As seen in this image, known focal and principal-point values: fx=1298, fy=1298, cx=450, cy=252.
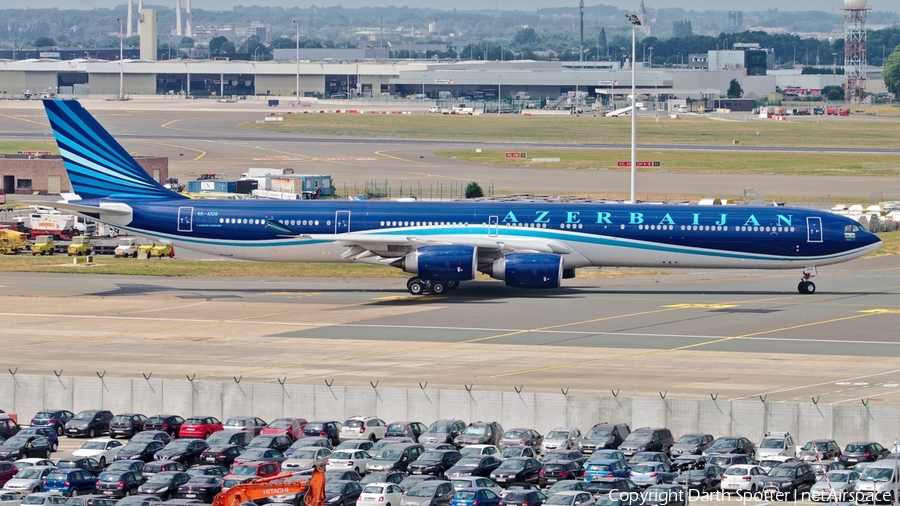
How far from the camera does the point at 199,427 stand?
40.4 metres

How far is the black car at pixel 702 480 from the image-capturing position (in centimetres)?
3300

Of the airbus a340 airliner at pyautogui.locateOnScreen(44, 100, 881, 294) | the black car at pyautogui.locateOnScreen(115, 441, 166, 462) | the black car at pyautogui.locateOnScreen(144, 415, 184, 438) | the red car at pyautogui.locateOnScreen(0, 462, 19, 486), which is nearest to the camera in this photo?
the red car at pyautogui.locateOnScreen(0, 462, 19, 486)

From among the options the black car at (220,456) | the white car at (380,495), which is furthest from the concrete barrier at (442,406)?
the white car at (380,495)

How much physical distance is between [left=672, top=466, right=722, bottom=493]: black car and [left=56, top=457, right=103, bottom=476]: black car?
15.5 m

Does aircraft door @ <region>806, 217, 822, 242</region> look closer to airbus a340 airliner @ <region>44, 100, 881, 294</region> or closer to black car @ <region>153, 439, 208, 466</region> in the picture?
airbus a340 airliner @ <region>44, 100, 881, 294</region>

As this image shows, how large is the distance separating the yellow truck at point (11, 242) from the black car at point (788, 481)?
214ft

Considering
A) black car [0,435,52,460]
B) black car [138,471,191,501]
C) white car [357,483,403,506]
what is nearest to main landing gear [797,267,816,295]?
white car [357,483,403,506]

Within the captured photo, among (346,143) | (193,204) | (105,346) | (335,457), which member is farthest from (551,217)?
(346,143)

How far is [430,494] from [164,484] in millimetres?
7116

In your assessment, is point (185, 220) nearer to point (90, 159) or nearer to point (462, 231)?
point (90, 159)

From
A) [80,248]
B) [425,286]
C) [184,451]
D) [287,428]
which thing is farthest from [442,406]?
[80,248]

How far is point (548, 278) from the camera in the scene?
215 feet

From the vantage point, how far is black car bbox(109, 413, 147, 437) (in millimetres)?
40750

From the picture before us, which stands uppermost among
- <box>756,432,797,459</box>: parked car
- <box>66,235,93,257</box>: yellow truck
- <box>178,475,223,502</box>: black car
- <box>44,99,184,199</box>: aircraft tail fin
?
<box>44,99,184,199</box>: aircraft tail fin
